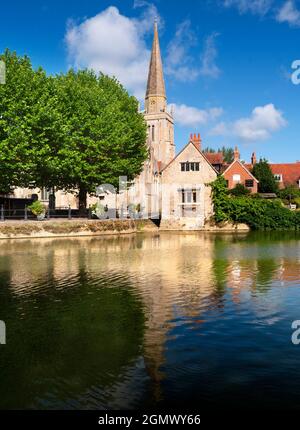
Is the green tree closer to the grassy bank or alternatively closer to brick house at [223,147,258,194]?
brick house at [223,147,258,194]

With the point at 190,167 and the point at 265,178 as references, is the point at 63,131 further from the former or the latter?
the point at 265,178

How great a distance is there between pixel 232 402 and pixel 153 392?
1.47 m

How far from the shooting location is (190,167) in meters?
56.1

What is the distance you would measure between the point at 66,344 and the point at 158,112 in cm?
10828

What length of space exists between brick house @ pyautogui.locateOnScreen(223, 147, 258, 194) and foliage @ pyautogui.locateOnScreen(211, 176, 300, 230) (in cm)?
754

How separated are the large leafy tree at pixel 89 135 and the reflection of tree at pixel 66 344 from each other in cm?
2736

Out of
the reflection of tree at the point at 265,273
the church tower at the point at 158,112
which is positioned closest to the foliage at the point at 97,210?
the reflection of tree at the point at 265,273

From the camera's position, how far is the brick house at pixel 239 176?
62.7 m

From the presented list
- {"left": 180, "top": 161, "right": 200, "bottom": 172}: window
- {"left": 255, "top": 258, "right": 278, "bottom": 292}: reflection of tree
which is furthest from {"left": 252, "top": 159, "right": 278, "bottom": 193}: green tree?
{"left": 255, "top": 258, "right": 278, "bottom": 292}: reflection of tree

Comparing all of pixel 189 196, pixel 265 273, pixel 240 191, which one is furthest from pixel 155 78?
pixel 265 273

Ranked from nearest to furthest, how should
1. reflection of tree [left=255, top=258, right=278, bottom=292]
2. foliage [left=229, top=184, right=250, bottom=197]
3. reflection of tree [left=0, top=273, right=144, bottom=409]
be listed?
reflection of tree [left=0, top=273, right=144, bottom=409], reflection of tree [left=255, top=258, right=278, bottom=292], foliage [left=229, top=184, right=250, bottom=197]

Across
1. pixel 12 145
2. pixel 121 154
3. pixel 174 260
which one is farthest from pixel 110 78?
pixel 174 260

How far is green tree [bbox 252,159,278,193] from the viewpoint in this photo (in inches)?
2525

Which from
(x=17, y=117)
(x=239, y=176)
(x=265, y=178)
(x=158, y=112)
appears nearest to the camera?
(x=17, y=117)
